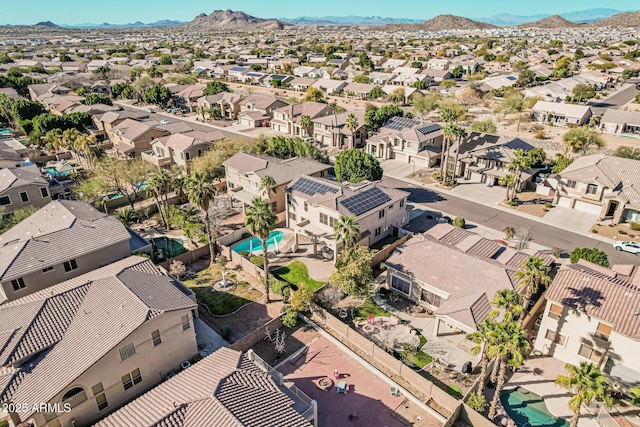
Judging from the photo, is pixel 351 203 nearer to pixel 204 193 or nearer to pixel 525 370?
pixel 204 193

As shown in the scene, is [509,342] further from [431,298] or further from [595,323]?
[431,298]

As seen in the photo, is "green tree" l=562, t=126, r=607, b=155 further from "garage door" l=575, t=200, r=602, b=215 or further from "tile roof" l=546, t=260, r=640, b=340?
"tile roof" l=546, t=260, r=640, b=340

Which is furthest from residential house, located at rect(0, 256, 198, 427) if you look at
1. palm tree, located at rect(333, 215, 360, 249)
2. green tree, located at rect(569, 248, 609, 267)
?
green tree, located at rect(569, 248, 609, 267)

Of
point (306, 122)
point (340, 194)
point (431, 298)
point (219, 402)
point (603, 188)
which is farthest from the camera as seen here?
point (306, 122)

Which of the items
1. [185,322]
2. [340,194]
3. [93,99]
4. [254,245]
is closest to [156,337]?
[185,322]

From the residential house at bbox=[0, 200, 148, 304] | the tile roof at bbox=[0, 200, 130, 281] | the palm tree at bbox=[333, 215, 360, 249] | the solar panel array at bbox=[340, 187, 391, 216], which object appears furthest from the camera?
the solar panel array at bbox=[340, 187, 391, 216]

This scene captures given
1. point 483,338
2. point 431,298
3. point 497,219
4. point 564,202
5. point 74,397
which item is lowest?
point 497,219

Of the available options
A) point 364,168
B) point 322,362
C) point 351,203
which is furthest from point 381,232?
point 322,362
